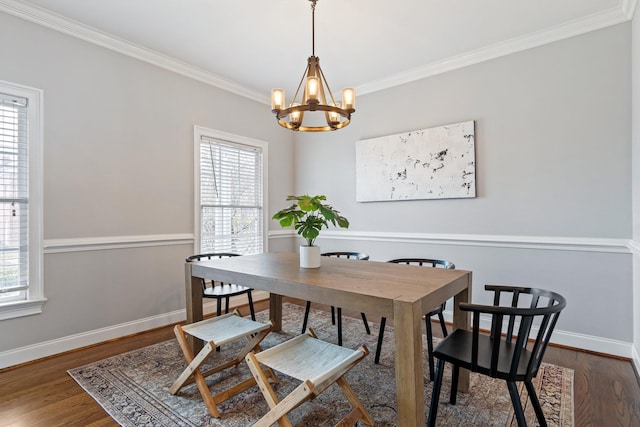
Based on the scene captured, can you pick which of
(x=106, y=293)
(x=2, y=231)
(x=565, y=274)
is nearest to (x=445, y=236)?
(x=565, y=274)

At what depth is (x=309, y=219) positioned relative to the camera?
7.11 feet

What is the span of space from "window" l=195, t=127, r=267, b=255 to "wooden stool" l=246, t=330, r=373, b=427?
7.22 feet

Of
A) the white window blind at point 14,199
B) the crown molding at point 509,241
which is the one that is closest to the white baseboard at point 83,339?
the white window blind at point 14,199

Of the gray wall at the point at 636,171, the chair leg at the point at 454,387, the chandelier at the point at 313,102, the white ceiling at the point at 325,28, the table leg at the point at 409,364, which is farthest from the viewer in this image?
the white ceiling at the point at 325,28

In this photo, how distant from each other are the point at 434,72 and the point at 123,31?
2.95 meters

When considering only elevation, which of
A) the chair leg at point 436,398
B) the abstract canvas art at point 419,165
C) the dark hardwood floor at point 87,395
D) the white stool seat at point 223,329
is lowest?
the dark hardwood floor at point 87,395

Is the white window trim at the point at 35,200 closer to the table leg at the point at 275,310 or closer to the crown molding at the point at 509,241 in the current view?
the table leg at the point at 275,310

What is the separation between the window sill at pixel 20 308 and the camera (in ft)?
7.86

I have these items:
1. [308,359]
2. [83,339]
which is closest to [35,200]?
[83,339]

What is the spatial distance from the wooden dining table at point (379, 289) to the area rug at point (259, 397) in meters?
0.23

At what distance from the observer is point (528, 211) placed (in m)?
2.97

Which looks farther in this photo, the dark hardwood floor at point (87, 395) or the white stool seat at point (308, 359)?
the dark hardwood floor at point (87, 395)

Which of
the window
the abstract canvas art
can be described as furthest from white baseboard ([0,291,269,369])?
the abstract canvas art

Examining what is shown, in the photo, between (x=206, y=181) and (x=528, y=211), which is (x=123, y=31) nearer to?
(x=206, y=181)
